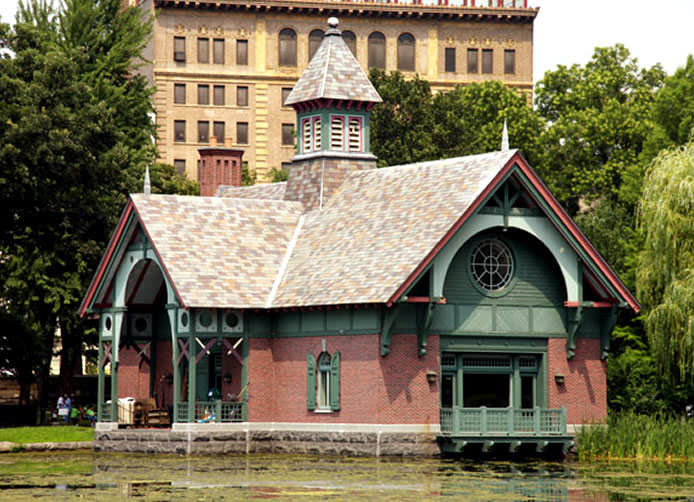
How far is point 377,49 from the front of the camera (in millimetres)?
119500

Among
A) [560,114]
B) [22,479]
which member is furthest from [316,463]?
[560,114]

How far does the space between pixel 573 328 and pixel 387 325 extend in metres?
6.26

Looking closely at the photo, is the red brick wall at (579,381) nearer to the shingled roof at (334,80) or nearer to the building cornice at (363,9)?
the shingled roof at (334,80)

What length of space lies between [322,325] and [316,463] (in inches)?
223

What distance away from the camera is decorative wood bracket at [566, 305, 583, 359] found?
48.2 m

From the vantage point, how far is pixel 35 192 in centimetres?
5991

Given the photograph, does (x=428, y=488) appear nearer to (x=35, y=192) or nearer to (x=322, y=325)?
(x=322, y=325)

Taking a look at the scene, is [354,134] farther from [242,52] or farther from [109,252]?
[242,52]

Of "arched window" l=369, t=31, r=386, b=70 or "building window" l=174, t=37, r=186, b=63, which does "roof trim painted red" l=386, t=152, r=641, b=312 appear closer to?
"building window" l=174, t=37, r=186, b=63

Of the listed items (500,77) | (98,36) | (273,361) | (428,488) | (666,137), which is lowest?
(428,488)

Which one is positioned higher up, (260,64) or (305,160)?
(260,64)

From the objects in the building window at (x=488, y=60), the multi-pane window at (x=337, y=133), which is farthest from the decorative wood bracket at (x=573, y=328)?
the building window at (x=488, y=60)

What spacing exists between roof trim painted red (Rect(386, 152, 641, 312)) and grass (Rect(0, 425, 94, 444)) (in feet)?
45.2

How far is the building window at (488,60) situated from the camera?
121 m
